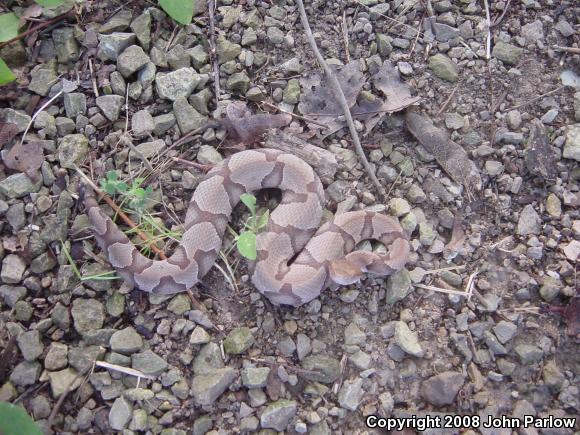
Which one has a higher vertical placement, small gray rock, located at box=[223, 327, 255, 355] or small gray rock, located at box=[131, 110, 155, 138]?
small gray rock, located at box=[131, 110, 155, 138]

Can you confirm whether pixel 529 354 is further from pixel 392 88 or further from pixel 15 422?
pixel 15 422

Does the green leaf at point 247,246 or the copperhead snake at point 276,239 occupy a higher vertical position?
the green leaf at point 247,246

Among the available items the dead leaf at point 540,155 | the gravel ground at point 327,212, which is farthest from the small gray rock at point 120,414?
the dead leaf at point 540,155

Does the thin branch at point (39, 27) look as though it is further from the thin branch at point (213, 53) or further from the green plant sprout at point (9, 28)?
the thin branch at point (213, 53)

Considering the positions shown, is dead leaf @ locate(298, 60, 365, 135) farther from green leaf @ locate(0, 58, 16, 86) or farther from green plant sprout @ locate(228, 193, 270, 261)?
green leaf @ locate(0, 58, 16, 86)

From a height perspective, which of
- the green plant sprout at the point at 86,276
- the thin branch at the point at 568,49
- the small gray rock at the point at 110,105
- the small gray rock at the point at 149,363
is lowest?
the small gray rock at the point at 149,363

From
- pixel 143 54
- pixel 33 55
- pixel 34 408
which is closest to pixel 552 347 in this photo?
pixel 34 408

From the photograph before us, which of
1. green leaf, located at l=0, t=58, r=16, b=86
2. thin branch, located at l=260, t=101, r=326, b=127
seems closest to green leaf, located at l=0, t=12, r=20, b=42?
green leaf, located at l=0, t=58, r=16, b=86
